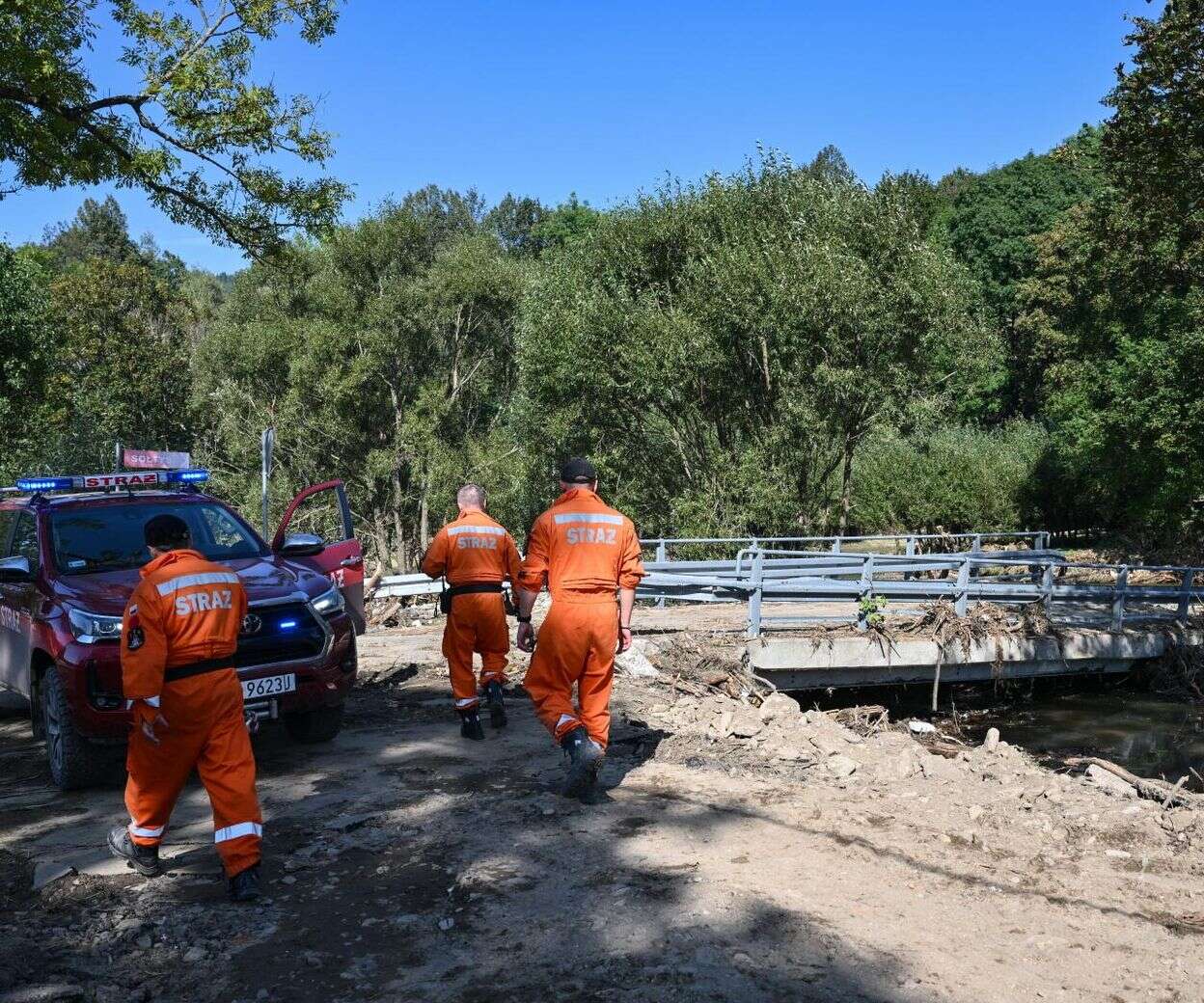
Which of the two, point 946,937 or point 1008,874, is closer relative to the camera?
point 946,937

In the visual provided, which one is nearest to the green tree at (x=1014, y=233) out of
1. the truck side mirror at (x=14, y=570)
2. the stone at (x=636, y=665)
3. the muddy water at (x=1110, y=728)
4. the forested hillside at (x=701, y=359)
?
the forested hillside at (x=701, y=359)

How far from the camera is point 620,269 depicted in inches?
974

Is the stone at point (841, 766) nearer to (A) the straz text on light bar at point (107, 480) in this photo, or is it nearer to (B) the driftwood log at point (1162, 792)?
(B) the driftwood log at point (1162, 792)

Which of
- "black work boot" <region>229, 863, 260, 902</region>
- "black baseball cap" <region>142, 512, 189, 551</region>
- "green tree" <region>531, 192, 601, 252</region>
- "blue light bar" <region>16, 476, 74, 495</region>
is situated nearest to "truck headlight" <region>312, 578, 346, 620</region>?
"black baseball cap" <region>142, 512, 189, 551</region>

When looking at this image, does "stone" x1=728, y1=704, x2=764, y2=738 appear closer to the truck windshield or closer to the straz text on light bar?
the truck windshield

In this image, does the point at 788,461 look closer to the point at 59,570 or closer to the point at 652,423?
the point at 652,423

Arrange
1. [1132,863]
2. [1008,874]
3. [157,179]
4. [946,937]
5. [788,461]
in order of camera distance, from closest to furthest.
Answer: [946,937] → [1008,874] → [1132,863] → [157,179] → [788,461]

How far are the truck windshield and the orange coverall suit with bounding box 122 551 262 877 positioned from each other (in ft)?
8.22

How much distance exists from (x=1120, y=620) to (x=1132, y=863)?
9893 millimetres

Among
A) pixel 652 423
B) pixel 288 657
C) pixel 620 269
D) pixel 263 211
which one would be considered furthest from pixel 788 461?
pixel 288 657

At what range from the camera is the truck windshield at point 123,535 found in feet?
22.3

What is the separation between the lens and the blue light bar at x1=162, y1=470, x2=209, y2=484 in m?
7.61

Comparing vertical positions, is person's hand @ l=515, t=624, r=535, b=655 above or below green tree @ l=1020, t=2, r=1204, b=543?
below

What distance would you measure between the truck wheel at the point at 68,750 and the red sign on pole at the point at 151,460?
1.83 meters
